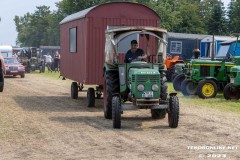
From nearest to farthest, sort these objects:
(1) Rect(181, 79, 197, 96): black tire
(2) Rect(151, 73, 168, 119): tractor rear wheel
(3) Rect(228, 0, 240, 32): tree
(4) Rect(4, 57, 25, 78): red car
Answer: (2) Rect(151, 73, 168, 119): tractor rear wheel < (1) Rect(181, 79, 197, 96): black tire < (4) Rect(4, 57, 25, 78): red car < (3) Rect(228, 0, 240, 32): tree

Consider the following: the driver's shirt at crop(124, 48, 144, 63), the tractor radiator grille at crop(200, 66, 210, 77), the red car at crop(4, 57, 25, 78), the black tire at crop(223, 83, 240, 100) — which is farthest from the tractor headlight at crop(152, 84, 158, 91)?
the red car at crop(4, 57, 25, 78)

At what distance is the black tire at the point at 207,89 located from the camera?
715 inches

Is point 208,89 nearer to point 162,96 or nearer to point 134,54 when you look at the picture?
point 134,54

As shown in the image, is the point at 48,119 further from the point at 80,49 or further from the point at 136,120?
the point at 80,49

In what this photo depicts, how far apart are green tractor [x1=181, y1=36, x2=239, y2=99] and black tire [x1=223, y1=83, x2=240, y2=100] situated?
726 mm

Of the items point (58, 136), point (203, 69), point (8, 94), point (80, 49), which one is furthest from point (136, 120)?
point (8, 94)

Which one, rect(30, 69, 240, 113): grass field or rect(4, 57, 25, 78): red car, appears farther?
rect(4, 57, 25, 78): red car

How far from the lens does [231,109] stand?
15094mm

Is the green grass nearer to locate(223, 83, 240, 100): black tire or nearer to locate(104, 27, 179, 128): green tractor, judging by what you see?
locate(223, 83, 240, 100): black tire

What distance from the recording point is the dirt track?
8539mm

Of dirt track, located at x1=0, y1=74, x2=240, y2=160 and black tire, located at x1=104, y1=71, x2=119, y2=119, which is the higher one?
black tire, located at x1=104, y1=71, x2=119, y2=119

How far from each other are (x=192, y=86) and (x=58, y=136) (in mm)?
10245

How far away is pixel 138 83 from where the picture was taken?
11352 mm

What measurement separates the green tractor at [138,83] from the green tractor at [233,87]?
4.58m
